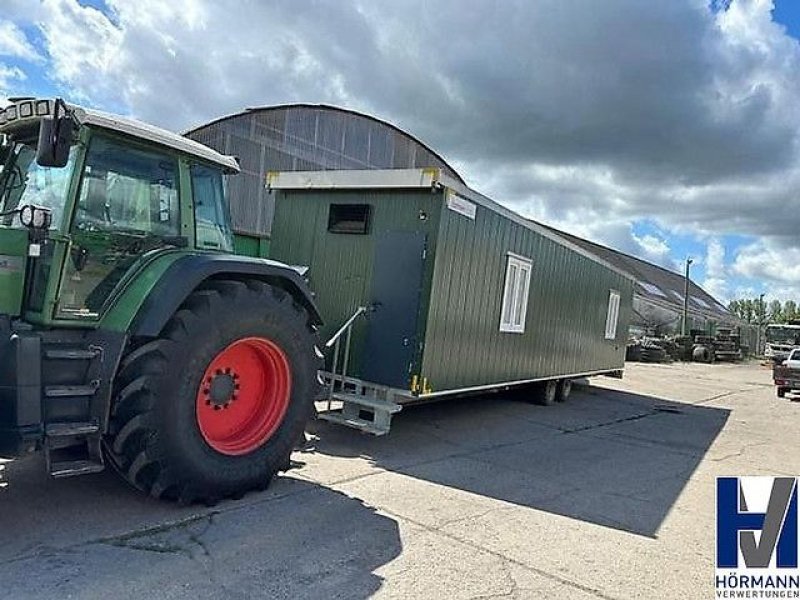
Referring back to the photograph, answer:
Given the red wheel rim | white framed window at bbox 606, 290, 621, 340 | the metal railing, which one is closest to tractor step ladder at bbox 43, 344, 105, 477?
the red wheel rim

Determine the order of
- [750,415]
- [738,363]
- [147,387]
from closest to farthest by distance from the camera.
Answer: [147,387]
[750,415]
[738,363]

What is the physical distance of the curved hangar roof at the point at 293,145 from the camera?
856 inches

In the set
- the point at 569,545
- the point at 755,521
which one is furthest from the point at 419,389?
the point at 755,521

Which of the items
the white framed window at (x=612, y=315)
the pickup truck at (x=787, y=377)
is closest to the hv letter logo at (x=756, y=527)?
the white framed window at (x=612, y=315)

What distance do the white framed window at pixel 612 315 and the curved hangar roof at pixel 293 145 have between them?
7.48 metres

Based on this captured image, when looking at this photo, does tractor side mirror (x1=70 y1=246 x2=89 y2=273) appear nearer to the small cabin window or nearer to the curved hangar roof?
the small cabin window

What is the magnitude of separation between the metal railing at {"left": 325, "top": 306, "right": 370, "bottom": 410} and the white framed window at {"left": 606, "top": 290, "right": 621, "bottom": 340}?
8.20 m

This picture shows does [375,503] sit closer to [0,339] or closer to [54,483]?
[54,483]

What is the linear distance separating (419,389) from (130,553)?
3909mm

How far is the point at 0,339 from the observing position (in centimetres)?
377

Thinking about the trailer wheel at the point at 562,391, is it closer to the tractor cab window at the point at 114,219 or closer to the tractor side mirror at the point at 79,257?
the tractor cab window at the point at 114,219

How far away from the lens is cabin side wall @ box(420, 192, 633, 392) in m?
7.43

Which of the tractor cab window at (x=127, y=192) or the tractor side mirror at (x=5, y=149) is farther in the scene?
the tractor side mirror at (x=5, y=149)

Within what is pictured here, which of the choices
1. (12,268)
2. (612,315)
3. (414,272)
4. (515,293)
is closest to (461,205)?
(414,272)
